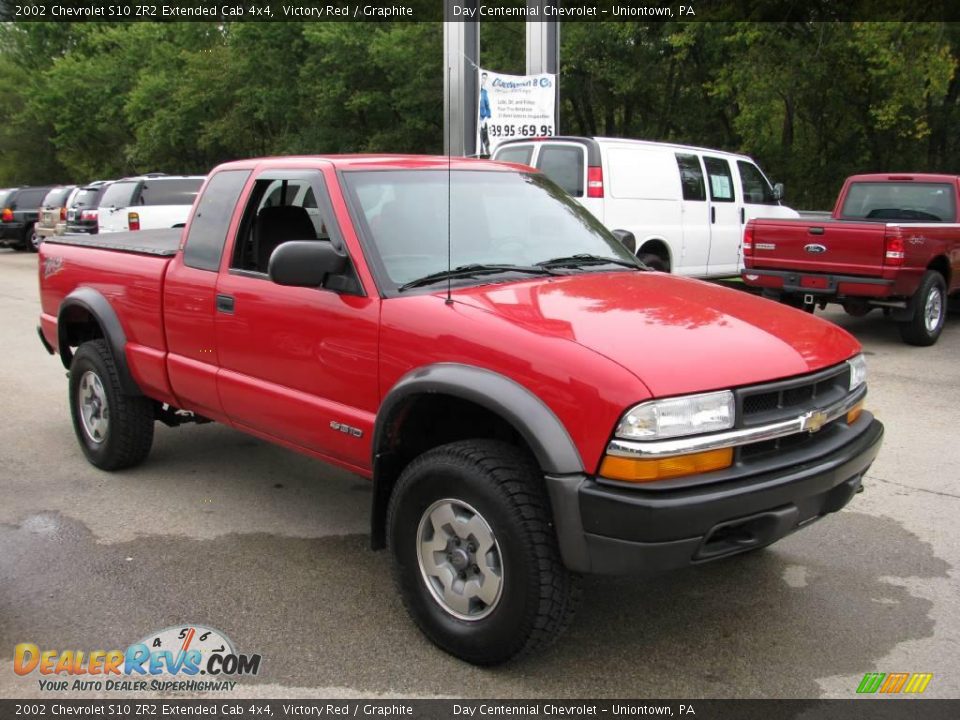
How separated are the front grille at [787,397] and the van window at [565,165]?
739 centimetres

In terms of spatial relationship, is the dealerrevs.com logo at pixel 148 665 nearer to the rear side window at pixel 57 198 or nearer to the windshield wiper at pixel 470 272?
the windshield wiper at pixel 470 272

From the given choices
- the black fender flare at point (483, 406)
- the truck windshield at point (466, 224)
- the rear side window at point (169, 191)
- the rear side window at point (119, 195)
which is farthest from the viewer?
the rear side window at point (119, 195)

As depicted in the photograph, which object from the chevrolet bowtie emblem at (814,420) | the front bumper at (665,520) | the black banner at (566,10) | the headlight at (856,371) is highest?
the black banner at (566,10)

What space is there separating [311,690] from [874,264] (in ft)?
25.8

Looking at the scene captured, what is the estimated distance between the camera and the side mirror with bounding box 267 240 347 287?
11.8 feet

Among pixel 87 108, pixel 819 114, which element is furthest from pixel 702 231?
pixel 87 108

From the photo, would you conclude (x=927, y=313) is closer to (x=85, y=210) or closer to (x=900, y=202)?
(x=900, y=202)

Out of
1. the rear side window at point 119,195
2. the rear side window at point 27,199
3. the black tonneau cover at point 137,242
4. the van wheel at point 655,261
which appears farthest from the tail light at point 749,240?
the rear side window at point 27,199

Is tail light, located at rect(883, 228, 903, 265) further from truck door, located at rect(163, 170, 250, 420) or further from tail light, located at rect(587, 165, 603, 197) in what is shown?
truck door, located at rect(163, 170, 250, 420)

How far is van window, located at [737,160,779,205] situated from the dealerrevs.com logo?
1091cm

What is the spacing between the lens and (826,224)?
31.0ft

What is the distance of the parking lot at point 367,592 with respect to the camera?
3.24 metres

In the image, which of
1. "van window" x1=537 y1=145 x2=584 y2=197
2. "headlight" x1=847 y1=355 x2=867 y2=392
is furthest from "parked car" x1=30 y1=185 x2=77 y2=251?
"headlight" x1=847 y1=355 x2=867 y2=392

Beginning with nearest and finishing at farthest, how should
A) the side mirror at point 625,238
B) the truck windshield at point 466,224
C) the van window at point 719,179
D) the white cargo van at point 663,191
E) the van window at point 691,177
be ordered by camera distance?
the truck windshield at point 466,224, the side mirror at point 625,238, the white cargo van at point 663,191, the van window at point 691,177, the van window at point 719,179
